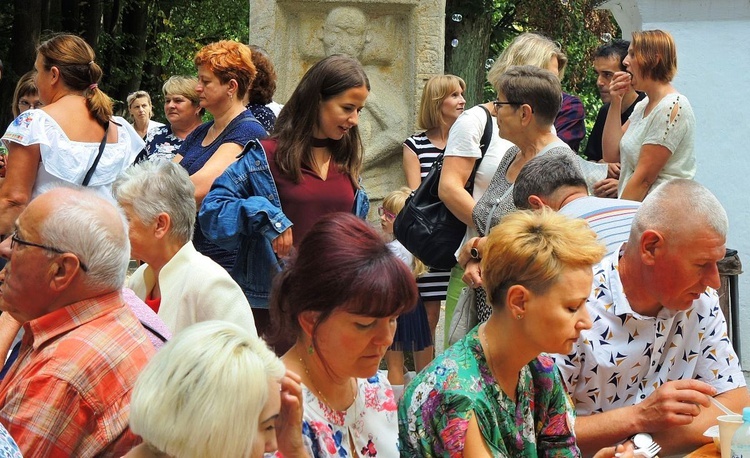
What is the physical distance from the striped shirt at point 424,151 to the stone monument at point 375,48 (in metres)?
1.05

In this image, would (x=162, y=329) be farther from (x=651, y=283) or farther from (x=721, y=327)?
(x=721, y=327)

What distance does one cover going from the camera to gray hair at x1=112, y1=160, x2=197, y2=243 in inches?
152

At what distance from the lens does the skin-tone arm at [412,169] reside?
6.90m

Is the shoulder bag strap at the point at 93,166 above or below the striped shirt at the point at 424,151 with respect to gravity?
above

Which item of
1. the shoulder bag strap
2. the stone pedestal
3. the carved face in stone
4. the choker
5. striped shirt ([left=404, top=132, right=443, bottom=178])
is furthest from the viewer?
the carved face in stone

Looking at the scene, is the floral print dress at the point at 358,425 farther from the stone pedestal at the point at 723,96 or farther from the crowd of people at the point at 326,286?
the stone pedestal at the point at 723,96

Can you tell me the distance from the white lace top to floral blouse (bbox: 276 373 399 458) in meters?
2.33

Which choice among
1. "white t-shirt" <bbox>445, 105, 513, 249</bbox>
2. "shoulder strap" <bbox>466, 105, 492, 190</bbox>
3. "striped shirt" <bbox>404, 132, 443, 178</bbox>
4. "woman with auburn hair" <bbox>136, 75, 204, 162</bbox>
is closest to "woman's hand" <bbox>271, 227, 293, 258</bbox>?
"white t-shirt" <bbox>445, 105, 513, 249</bbox>

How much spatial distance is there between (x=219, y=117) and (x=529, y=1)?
12249 millimetres

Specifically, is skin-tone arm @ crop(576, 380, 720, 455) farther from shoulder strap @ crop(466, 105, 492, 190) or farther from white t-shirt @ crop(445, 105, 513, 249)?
shoulder strap @ crop(466, 105, 492, 190)

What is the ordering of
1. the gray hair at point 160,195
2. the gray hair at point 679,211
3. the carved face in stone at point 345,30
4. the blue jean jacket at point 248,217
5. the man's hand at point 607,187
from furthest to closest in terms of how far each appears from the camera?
1. the carved face in stone at point 345,30
2. the man's hand at point 607,187
3. the blue jean jacket at point 248,217
4. the gray hair at point 160,195
5. the gray hair at point 679,211

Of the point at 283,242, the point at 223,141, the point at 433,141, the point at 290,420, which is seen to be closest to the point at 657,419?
the point at 290,420

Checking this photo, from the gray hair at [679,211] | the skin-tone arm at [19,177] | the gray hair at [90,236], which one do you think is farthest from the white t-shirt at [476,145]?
the gray hair at [90,236]

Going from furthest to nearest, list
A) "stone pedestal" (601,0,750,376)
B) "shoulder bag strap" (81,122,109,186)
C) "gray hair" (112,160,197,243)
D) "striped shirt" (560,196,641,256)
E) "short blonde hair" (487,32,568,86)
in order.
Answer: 1. "stone pedestal" (601,0,750,376)
2. "short blonde hair" (487,32,568,86)
3. "shoulder bag strap" (81,122,109,186)
4. "striped shirt" (560,196,641,256)
5. "gray hair" (112,160,197,243)
